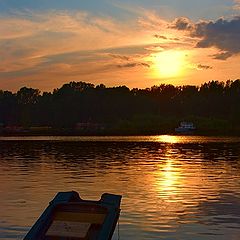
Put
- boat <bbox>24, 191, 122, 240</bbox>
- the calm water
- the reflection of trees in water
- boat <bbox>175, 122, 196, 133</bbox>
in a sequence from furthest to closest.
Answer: boat <bbox>175, 122, 196, 133</bbox>
the reflection of trees in water
the calm water
boat <bbox>24, 191, 122, 240</bbox>

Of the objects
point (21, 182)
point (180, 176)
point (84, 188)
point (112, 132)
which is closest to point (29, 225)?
point (84, 188)

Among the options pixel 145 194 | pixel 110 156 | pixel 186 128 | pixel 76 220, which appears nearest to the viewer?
pixel 76 220

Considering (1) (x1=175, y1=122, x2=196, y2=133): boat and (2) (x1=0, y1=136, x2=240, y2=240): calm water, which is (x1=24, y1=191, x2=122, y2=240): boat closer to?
(2) (x1=0, y1=136, x2=240, y2=240): calm water

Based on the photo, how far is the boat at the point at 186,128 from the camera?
588 feet

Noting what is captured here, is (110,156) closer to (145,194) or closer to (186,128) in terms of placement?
(145,194)

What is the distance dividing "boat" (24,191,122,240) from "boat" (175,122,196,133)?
161440mm

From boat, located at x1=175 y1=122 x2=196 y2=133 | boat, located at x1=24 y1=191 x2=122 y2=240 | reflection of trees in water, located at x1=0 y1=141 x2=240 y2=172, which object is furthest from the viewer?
boat, located at x1=175 y1=122 x2=196 y2=133

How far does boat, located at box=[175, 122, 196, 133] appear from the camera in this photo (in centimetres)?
17925

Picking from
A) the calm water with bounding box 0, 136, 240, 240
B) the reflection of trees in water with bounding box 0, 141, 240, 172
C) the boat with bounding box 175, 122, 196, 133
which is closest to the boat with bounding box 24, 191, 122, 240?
the calm water with bounding box 0, 136, 240, 240

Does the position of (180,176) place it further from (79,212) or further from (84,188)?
(79,212)

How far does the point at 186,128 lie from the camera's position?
7082 inches

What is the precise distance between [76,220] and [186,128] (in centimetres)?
16382

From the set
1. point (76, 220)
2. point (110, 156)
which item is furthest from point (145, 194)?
point (110, 156)

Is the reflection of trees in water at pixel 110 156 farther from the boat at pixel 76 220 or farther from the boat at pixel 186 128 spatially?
the boat at pixel 186 128
